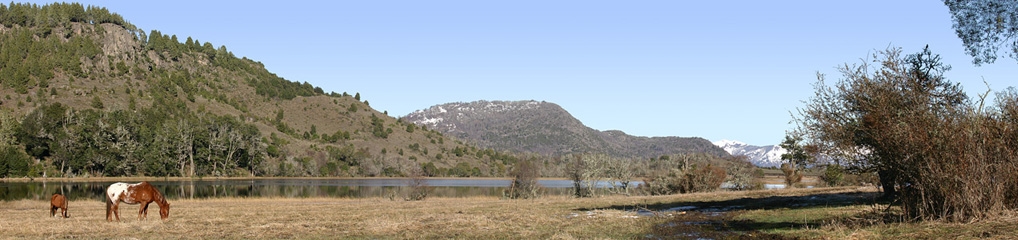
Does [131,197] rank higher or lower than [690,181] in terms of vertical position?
higher

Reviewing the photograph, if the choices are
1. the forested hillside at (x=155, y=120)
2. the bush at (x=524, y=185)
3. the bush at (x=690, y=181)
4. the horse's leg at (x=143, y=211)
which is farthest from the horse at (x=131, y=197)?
the forested hillside at (x=155, y=120)

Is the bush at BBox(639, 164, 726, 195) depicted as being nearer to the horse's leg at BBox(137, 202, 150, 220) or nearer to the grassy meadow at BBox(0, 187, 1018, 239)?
the grassy meadow at BBox(0, 187, 1018, 239)

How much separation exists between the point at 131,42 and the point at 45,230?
177m

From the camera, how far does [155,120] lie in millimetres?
127062

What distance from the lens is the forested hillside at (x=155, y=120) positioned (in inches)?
4225

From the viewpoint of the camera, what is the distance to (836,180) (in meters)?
55.8

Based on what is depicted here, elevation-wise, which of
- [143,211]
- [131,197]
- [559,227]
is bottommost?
[559,227]

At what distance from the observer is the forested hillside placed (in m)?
107

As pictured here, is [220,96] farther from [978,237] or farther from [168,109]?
[978,237]

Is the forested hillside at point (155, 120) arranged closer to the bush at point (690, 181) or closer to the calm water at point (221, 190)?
the calm water at point (221, 190)

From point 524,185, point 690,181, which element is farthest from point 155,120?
point 690,181

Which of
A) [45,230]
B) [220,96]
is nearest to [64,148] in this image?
[220,96]

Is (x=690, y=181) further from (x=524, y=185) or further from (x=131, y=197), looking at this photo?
(x=131, y=197)

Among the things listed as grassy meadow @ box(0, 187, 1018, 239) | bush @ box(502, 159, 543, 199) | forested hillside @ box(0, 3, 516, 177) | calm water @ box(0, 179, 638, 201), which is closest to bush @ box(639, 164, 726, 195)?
bush @ box(502, 159, 543, 199)
